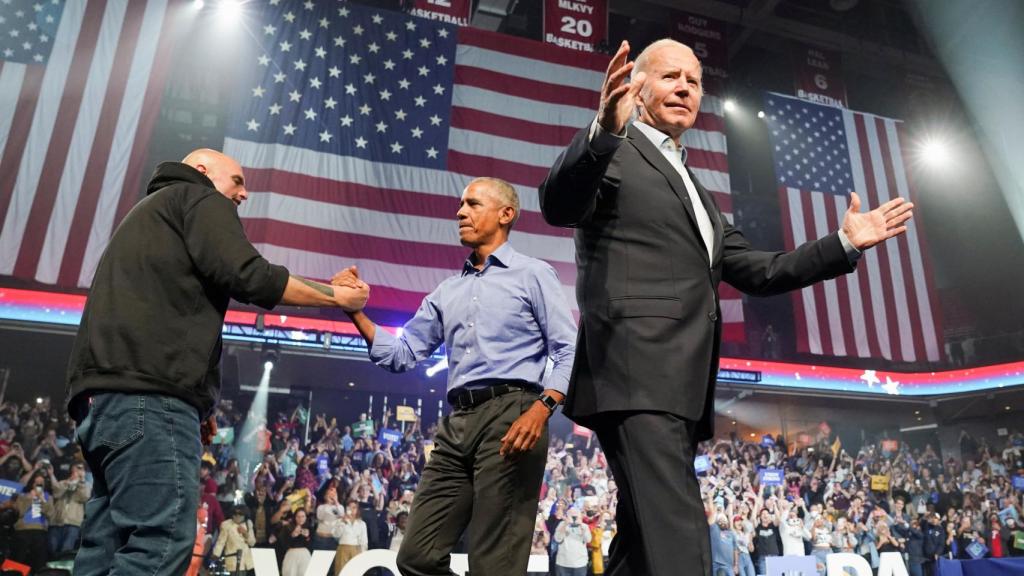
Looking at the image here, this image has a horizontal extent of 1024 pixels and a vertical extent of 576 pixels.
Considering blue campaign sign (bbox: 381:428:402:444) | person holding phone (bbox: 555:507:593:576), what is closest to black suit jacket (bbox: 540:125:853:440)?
person holding phone (bbox: 555:507:593:576)

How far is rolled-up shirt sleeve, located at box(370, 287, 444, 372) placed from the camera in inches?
96.7

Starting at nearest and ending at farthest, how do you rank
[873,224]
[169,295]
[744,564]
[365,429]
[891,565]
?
[873,224]
[169,295]
[891,565]
[744,564]
[365,429]

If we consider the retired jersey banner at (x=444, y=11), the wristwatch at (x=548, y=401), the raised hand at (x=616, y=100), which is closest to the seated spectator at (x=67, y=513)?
the wristwatch at (x=548, y=401)

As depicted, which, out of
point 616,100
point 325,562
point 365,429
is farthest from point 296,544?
point 616,100

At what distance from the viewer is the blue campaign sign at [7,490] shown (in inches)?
263

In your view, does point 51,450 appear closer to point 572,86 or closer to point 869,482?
point 572,86

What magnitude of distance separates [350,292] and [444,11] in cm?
749

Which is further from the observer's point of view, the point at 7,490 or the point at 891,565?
the point at 7,490

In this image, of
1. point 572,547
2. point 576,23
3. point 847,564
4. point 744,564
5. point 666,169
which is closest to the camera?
point 666,169

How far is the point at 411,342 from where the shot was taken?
256cm

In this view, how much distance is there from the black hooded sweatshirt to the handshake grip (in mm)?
239

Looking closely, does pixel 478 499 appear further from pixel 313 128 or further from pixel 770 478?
pixel 770 478

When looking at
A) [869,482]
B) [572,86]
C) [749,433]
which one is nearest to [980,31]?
[572,86]

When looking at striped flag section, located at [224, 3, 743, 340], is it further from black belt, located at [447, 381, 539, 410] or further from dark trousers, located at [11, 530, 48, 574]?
black belt, located at [447, 381, 539, 410]
